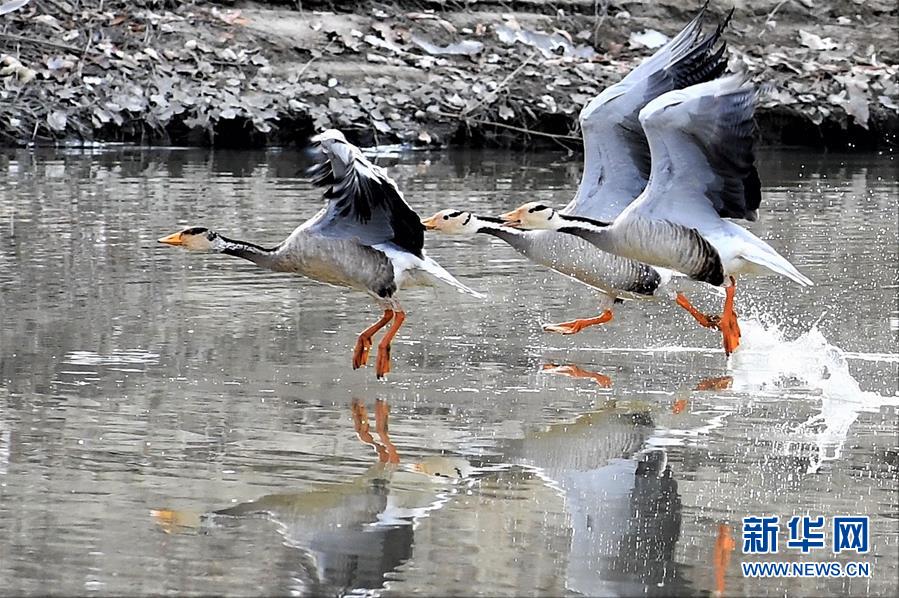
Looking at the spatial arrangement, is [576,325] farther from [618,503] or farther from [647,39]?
[647,39]

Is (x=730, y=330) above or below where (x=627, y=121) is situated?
below

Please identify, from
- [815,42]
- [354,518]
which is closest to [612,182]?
[354,518]

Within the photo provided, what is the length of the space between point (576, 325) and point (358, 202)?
1.58 metres

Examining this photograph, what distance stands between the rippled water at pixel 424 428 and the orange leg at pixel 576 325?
53mm

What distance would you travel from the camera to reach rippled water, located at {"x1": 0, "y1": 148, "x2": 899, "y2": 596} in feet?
17.7

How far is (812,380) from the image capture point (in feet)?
27.1

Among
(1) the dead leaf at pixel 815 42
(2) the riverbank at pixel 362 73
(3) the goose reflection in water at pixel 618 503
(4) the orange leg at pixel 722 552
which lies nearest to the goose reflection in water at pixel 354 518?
(3) the goose reflection in water at pixel 618 503

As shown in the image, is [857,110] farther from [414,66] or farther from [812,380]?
[812,380]

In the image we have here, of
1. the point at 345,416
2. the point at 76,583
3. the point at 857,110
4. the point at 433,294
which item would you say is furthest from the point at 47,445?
the point at 857,110

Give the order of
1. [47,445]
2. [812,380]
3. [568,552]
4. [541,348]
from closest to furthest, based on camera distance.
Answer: [568,552] < [47,445] < [812,380] < [541,348]

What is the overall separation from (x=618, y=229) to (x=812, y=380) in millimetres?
1213

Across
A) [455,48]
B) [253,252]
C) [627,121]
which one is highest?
[455,48]

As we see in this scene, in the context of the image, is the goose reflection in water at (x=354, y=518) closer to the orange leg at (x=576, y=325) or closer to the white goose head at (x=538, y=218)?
the white goose head at (x=538, y=218)

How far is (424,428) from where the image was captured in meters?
7.18
